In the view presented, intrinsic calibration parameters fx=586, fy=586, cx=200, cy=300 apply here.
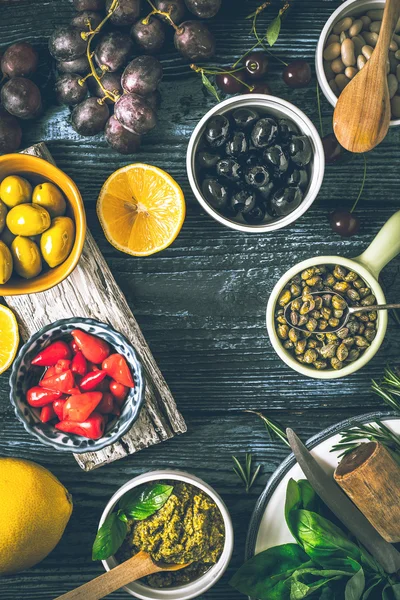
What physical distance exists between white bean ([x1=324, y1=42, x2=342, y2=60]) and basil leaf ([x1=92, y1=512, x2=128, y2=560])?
98 centimetres

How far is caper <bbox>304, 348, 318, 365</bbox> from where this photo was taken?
3.73ft

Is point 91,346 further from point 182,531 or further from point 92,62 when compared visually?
point 92,62

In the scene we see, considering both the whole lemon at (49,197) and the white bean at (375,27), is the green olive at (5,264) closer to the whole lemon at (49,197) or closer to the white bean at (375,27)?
the whole lemon at (49,197)

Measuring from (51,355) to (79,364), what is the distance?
0.05 meters

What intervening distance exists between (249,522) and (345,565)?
0.80 ft

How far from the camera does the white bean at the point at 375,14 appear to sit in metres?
1.15

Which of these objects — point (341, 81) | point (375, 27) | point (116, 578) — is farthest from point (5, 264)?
point (375, 27)

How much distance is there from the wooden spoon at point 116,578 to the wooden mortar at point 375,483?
1.30 ft

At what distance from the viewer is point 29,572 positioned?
126 cm

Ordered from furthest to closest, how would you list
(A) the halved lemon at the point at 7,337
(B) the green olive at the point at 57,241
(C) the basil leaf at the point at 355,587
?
(A) the halved lemon at the point at 7,337 → (B) the green olive at the point at 57,241 → (C) the basil leaf at the point at 355,587

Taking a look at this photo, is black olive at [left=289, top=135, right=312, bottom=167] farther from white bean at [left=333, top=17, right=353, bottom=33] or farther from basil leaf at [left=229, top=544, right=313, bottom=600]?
basil leaf at [left=229, top=544, right=313, bottom=600]

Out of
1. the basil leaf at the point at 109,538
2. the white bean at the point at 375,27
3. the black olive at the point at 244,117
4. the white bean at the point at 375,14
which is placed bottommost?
the basil leaf at the point at 109,538

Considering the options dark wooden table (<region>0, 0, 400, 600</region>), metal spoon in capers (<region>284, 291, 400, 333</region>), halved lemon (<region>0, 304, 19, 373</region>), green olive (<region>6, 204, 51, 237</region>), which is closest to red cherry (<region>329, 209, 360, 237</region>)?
dark wooden table (<region>0, 0, 400, 600</region>)

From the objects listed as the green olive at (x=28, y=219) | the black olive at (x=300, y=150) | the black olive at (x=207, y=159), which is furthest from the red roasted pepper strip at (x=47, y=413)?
the black olive at (x=300, y=150)
